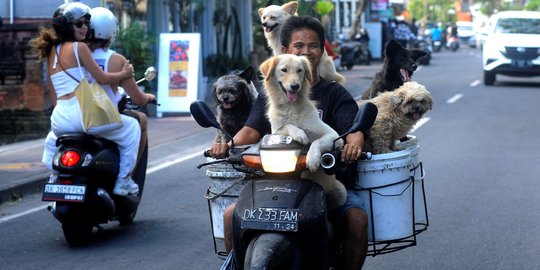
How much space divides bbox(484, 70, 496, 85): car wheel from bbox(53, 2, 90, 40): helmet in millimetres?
21741

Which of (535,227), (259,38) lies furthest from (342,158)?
(259,38)

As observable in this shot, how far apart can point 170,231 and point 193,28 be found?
58.5 feet

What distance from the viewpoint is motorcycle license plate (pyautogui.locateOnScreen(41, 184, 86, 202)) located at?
25.2ft

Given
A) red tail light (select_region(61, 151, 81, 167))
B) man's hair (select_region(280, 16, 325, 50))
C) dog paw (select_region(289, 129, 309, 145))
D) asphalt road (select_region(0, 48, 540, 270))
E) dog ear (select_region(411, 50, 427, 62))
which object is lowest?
asphalt road (select_region(0, 48, 540, 270))

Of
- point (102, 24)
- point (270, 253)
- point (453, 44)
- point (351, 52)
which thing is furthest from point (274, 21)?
point (453, 44)

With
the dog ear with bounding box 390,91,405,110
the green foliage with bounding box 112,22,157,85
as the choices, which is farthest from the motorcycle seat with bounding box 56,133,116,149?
the green foliage with bounding box 112,22,157,85

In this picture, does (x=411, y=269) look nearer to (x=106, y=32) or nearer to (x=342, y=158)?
(x=342, y=158)

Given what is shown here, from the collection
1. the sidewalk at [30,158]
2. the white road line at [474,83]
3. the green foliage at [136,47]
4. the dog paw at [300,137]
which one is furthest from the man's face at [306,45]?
the white road line at [474,83]

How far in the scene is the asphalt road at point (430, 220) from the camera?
24.9ft

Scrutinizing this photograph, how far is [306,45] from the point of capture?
18.4 feet

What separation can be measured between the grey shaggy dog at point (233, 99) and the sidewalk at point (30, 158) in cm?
404

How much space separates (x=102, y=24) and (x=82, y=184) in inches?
52.8

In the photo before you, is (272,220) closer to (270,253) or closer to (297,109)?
(270,253)

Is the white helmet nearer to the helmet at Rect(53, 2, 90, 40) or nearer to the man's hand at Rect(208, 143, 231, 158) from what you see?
the helmet at Rect(53, 2, 90, 40)
